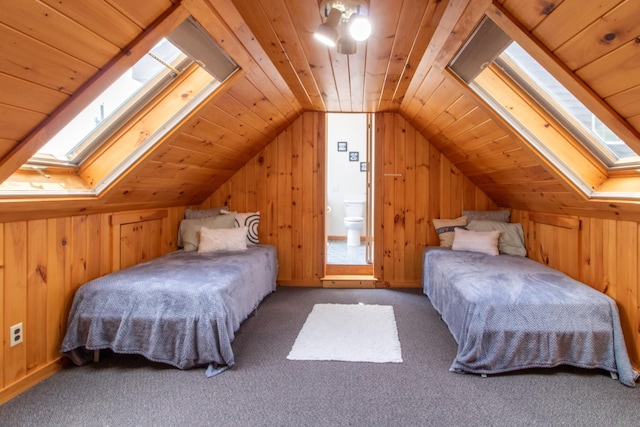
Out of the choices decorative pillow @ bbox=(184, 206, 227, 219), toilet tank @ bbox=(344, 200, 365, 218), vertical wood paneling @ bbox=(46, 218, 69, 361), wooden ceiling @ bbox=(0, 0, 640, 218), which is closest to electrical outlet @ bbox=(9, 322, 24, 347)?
vertical wood paneling @ bbox=(46, 218, 69, 361)

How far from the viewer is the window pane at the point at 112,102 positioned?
6.56 feet

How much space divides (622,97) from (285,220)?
3.07 meters

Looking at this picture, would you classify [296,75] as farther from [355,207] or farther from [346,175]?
[346,175]

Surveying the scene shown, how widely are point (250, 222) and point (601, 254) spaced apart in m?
3.00

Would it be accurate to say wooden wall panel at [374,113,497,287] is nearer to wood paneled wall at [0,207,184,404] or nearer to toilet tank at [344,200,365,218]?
toilet tank at [344,200,365,218]

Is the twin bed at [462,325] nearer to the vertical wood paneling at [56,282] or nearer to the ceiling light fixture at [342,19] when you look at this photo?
the vertical wood paneling at [56,282]

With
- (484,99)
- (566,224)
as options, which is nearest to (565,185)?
(566,224)

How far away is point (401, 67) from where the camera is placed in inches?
95.0

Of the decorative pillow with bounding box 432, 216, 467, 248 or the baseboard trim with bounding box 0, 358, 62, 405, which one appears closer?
the baseboard trim with bounding box 0, 358, 62, 405

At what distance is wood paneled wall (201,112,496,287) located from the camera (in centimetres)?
389

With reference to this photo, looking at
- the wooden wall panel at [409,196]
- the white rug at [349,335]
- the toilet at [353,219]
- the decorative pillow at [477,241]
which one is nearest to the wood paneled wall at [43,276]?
the white rug at [349,335]

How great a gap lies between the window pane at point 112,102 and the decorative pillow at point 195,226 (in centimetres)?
140

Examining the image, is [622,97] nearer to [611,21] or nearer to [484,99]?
[611,21]

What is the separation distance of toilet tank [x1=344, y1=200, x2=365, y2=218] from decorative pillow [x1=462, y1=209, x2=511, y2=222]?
2347mm
